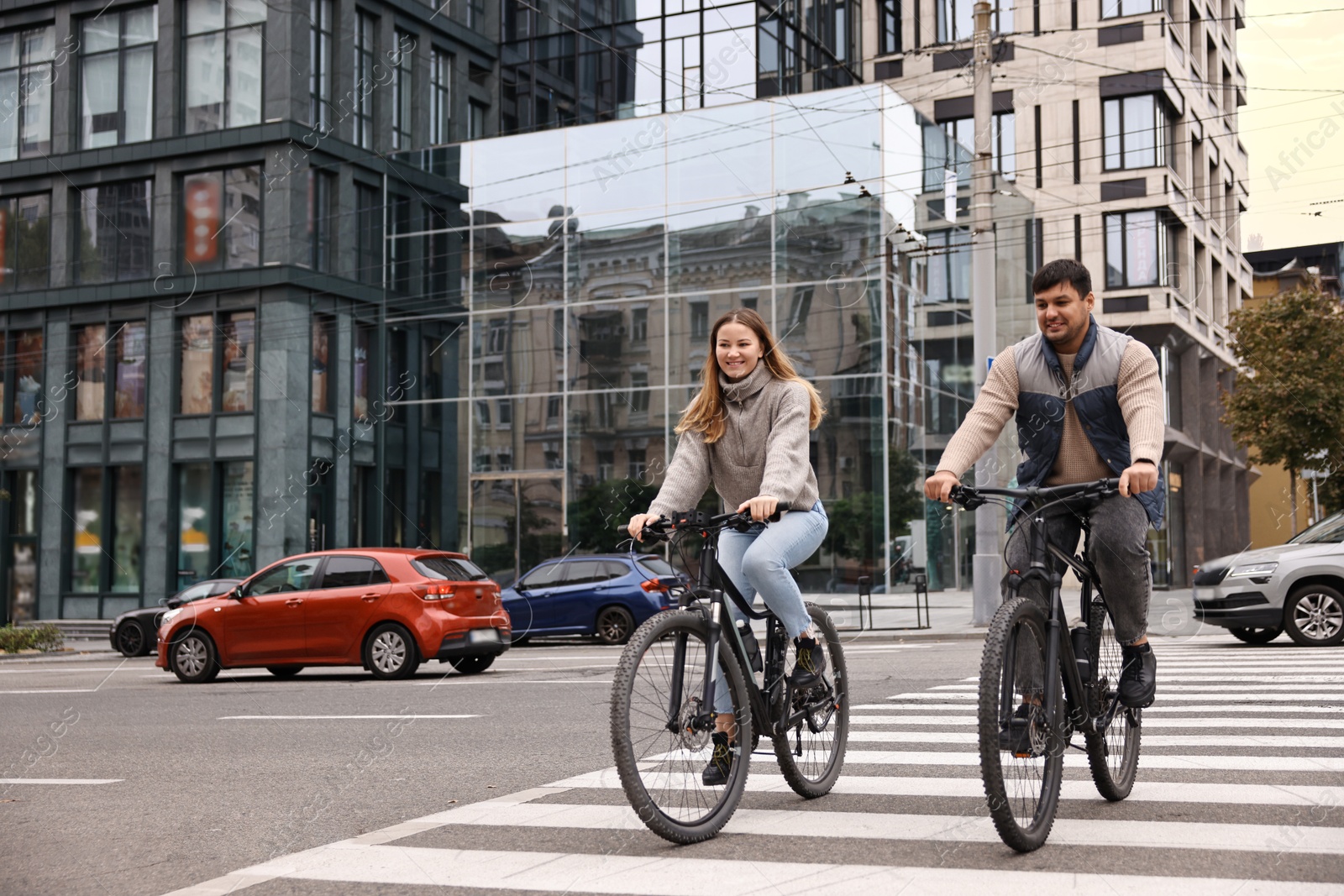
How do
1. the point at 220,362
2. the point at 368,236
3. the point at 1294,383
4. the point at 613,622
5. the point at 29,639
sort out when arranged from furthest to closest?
1. the point at 368,236
2. the point at 220,362
3. the point at 1294,383
4. the point at 29,639
5. the point at 613,622

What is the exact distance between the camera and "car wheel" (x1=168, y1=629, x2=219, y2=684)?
15.9 m

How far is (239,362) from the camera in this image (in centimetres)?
3219

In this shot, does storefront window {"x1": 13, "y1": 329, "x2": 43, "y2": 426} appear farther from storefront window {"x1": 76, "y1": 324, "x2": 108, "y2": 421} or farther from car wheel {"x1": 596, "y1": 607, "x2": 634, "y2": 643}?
car wheel {"x1": 596, "y1": 607, "x2": 634, "y2": 643}

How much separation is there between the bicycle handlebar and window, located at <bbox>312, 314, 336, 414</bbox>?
28.7 m

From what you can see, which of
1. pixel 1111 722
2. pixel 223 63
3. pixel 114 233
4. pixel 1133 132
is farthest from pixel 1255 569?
pixel 114 233

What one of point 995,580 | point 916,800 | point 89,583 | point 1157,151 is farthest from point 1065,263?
point 1157,151

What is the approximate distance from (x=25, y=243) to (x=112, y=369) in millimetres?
4155

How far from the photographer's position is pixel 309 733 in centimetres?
919

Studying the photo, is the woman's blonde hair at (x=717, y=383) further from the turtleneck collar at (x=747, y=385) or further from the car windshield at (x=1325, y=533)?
the car windshield at (x=1325, y=533)

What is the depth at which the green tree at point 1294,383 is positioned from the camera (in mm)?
30094

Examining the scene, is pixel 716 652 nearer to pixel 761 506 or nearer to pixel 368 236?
pixel 761 506

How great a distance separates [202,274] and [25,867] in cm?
2924

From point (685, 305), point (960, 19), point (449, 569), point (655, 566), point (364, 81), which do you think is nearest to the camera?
point (449, 569)

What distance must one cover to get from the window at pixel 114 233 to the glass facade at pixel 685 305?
741 cm
